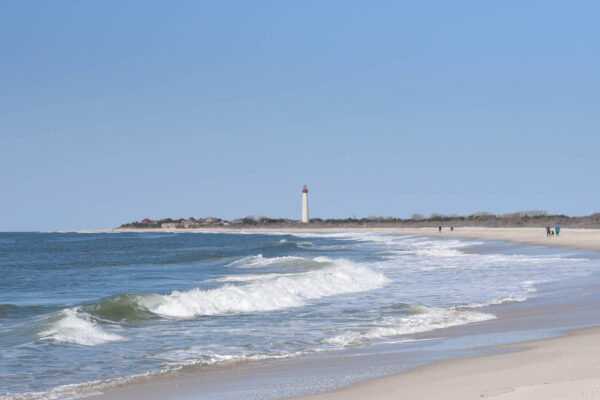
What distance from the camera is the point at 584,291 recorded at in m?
16.9

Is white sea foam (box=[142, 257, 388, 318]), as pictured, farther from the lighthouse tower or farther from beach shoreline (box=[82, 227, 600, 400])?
the lighthouse tower

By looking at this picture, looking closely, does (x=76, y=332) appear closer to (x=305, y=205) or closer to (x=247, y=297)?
(x=247, y=297)

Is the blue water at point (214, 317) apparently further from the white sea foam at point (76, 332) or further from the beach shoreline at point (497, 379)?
the beach shoreline at point (497, 379)

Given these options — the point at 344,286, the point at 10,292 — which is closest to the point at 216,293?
the point at 344,286

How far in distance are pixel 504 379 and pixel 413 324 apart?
223 inches

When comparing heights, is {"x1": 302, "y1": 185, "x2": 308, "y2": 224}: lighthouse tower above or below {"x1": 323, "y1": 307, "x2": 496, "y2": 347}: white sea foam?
above

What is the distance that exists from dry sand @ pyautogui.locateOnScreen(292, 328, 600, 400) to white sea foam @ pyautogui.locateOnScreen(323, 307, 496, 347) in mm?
2974

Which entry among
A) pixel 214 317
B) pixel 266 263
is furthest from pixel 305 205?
pixel 214 317

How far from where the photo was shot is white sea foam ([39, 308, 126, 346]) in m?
11.8

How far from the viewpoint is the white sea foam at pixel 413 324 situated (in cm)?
1126

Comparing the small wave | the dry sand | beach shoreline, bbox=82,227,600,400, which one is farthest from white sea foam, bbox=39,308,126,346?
the small wave

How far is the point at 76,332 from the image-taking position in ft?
40.2

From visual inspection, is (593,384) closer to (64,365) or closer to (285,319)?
(64,365)

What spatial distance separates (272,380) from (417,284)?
44.4 feet
